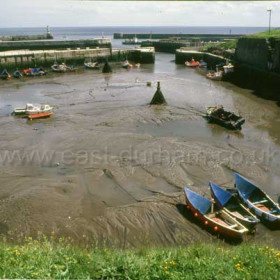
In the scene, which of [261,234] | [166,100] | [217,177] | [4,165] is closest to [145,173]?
[217,177]

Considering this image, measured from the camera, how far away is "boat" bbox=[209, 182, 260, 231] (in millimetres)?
12782

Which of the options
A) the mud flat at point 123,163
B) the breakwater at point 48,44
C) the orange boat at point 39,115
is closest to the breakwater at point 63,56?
the breakwater at point 48,44

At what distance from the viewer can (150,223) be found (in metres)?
13.0

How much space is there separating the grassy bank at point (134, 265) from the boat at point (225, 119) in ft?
54.4

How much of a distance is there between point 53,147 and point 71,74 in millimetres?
33678

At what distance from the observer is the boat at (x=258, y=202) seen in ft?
42.3

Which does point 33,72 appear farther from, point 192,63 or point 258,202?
point 258,202

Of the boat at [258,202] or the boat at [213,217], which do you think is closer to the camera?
the boat at [213,217]

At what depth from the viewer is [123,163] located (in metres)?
18.4

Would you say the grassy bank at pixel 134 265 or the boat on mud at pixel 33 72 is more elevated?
the boat on mud at pixel 33 72

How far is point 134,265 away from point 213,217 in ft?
20.4

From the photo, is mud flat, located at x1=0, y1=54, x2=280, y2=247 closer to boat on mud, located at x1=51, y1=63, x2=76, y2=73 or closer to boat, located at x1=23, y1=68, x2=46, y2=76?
boat, located at x1=23, y1=68, x2=46, y2=76

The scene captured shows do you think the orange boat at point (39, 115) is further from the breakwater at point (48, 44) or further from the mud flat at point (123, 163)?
the breakwater at point (48, 44)

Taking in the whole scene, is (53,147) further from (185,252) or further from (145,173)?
(185,252)
